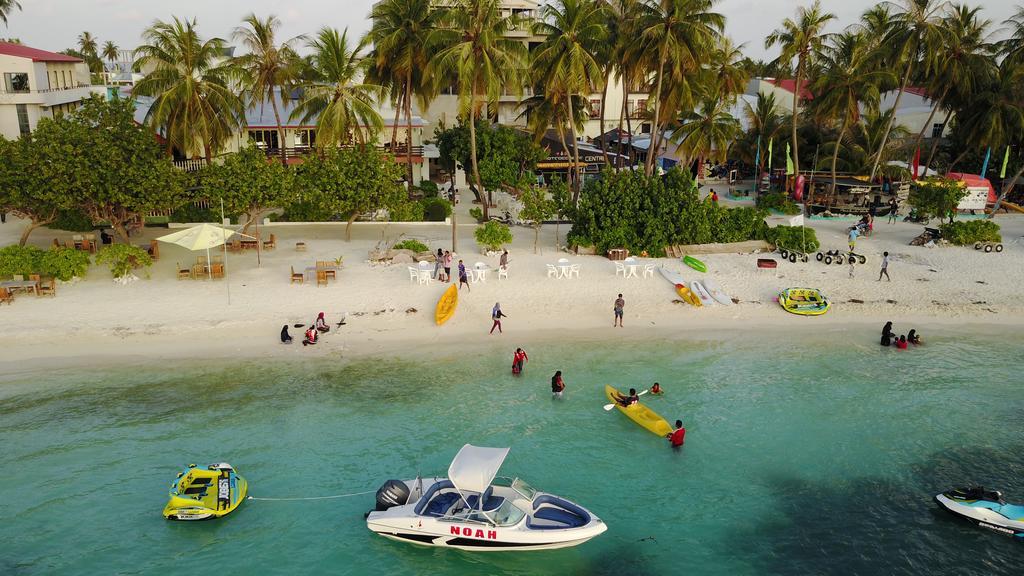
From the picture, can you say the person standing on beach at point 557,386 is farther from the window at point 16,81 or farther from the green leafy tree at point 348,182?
the window at point 16,81

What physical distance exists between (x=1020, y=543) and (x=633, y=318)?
14430 millimetres

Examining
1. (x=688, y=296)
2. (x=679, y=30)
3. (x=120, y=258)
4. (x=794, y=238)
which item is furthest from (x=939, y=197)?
(x=120, y=258)

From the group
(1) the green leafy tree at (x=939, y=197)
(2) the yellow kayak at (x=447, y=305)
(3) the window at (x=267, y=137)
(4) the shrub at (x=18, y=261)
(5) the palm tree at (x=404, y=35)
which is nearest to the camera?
(2) the yellow kayak at (x=447, y=305)

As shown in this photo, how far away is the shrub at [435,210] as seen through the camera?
4400 cm

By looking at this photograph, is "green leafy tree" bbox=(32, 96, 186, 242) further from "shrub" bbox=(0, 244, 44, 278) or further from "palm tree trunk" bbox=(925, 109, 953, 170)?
"palm tree trunk" bbox=(925, 109, 953, 170)

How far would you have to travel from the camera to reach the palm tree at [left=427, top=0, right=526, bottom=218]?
1442 inches

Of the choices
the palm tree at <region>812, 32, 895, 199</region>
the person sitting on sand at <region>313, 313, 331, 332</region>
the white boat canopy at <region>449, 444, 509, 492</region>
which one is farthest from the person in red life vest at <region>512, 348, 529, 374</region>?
the palm tree at <region>812, 32, 895, 199</region>

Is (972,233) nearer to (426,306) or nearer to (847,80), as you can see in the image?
(847,80)

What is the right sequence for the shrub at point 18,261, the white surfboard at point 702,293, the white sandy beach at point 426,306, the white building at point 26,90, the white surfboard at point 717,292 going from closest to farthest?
1. the white sandy beach at point 426,306
2. the shrub at point 18,261
3. the white surfboard at point 702,293
4. the white surfboard at point 717,292
5. the white building at point 26,90

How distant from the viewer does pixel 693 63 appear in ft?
129

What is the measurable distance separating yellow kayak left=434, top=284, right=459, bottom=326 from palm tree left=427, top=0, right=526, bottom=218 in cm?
1351

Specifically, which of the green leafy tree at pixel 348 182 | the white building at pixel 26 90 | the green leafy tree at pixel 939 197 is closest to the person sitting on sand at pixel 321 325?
the green leafy tree at pixel 348 182

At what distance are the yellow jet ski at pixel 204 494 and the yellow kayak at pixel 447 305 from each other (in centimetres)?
1121

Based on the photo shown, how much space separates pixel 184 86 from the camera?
3600cm
